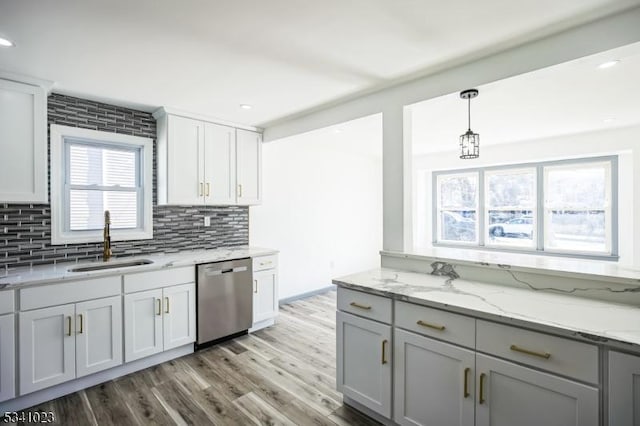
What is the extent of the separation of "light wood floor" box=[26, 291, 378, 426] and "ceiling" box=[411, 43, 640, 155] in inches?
95.5

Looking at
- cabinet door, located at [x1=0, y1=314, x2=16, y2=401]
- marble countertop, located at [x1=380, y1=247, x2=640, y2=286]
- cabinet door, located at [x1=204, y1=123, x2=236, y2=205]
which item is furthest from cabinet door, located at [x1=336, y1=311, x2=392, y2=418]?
cabinet door, located at [x1=0, y1=314, x2=16, y2=401]

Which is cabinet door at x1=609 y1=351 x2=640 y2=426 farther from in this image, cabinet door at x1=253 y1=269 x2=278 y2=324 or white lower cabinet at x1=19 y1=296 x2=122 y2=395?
white lower cabinet at x1=19 y1=296 x2=122 y2=395

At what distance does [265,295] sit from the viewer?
362 cm

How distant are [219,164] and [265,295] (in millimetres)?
1610

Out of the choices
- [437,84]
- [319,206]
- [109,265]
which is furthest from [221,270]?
[437,84]

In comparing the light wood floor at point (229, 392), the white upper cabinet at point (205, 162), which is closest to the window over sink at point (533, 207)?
the light wood floor at point (229, 392)

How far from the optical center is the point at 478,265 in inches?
83.4

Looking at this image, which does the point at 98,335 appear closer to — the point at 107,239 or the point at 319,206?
→ the point at 107,239

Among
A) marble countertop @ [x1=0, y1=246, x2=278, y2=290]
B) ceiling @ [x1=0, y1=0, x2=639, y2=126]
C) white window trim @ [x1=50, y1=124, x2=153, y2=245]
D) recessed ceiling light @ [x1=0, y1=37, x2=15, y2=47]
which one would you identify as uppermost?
ceiling @ [x1=0, y1=0, x2=639, y2=126]

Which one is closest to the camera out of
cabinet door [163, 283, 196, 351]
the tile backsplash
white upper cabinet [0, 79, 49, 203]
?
white upper cabinet [0, 79, 49, 203]

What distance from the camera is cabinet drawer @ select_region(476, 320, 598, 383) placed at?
4.26 ft

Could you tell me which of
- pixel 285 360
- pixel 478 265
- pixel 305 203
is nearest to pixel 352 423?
pixel 285 360

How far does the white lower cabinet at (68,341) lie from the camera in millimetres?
2182

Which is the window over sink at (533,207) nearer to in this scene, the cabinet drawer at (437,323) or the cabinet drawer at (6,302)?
the cabinet drawer at (437,323)
